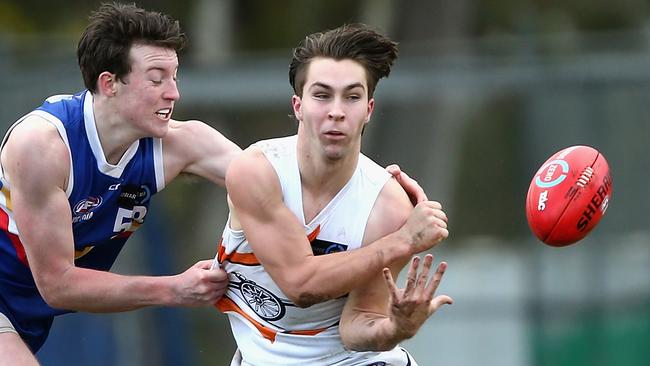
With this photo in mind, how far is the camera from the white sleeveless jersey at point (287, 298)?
20.1 ft

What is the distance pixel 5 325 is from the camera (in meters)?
6.60

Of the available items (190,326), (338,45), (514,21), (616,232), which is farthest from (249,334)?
(514,21)

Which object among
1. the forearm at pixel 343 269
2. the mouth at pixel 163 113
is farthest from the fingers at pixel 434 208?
the mouth at pixel 163 113

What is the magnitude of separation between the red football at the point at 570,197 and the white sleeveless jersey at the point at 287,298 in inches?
28.3

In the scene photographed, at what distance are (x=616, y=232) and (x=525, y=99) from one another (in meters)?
1.34

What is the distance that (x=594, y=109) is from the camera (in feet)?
36.2

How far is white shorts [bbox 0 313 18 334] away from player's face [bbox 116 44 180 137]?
108cm

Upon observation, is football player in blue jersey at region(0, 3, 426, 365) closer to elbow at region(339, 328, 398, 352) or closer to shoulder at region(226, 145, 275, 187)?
shoulder at region(226, 145, 275, 187)

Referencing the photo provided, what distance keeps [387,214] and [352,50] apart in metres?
0.72

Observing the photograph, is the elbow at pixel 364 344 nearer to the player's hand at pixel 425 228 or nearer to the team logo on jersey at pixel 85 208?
the player's hand at pixel 425 228

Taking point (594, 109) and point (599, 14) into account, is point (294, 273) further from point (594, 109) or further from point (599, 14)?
point (599, 14)

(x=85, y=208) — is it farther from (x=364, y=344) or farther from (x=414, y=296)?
(x=414, y=296)

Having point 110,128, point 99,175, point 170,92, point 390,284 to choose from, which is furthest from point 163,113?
point 390,284

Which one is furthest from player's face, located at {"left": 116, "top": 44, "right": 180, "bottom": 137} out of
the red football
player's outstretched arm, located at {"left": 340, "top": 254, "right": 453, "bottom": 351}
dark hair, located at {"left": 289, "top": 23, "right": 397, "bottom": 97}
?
the red football
